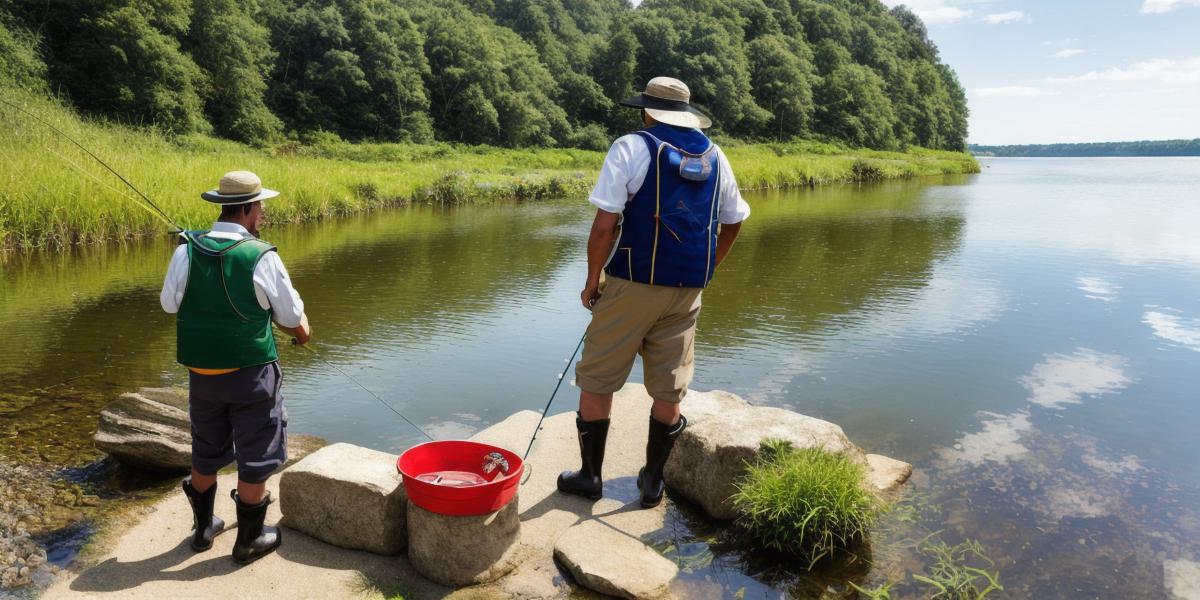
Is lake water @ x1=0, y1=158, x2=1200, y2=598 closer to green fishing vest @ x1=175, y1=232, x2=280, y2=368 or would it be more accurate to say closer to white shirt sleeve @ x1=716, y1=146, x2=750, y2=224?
white shirt sleeve @ x1=716, y1=146, x2=750, y2=224

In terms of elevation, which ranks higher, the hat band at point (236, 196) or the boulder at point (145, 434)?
the hat band at point (236, 196)

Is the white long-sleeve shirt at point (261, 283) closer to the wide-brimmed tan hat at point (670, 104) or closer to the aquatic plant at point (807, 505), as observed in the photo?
the wide-brimmed tan hat at point (670, 104)

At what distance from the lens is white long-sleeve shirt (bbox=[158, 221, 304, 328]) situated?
3094 mm

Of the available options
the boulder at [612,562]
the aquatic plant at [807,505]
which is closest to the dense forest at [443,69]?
the aquatic plant at [807,505]

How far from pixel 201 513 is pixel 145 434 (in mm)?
1093

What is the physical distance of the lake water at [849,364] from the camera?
154 inches

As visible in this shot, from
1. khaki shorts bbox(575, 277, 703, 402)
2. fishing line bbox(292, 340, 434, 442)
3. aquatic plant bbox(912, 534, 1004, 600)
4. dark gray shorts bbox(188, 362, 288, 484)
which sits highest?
khaki shorts bbox(575, 277, 703, 402)

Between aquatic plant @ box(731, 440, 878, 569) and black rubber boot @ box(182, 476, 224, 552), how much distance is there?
88.8 inches

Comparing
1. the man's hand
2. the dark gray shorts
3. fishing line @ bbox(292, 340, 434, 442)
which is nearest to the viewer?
the dark gray shorts

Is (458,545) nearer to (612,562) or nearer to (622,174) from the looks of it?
(612,562)

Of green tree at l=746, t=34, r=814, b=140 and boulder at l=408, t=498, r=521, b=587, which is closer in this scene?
boulder at l=408, t=498, r=521, b=587

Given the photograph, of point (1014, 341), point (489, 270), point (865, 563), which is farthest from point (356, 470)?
point (489, 270)

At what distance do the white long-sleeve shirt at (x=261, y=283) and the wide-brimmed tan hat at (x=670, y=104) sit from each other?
63.3 inches

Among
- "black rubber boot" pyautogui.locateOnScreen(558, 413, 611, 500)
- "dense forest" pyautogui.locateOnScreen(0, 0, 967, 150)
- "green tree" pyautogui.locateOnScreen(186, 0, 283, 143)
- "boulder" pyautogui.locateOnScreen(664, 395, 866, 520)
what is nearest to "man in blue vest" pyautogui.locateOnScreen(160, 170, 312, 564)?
"black rubber boot" pyautogui.locateOnScreen(558, 413, 611, 500)
